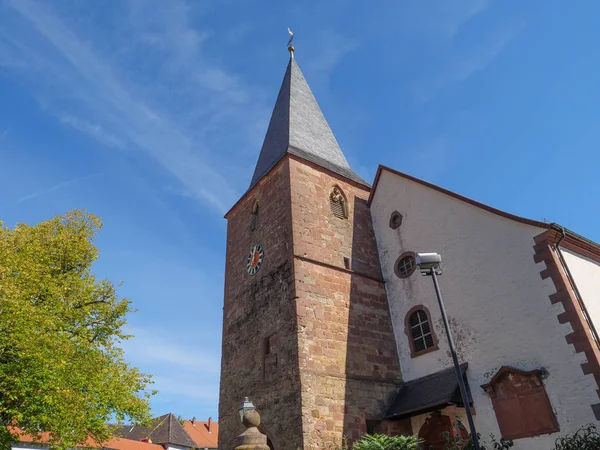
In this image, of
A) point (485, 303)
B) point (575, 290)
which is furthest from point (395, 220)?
point (575, 290)

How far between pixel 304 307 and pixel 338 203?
5.01 meters

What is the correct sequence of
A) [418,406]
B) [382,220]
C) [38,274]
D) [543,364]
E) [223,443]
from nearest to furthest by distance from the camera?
[543,364], [418,406], [38,274], [223,443], [382,220]

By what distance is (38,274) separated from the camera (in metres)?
12.0

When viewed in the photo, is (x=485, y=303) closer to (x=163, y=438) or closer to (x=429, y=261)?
(x=429, y=261)

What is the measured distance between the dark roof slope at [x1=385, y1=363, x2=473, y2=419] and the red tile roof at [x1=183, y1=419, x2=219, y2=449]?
4072 cm

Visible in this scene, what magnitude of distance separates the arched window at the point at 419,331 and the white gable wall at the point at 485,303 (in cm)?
17

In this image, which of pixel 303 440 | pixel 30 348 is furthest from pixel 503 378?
pixel 30 348

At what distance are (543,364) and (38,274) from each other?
12978mm

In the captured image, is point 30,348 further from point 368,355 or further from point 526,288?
point 526,288

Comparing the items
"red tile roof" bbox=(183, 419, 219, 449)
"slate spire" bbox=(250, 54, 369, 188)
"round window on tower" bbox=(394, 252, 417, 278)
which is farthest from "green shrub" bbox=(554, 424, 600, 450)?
"red tile roof" bbox=(183, 419, 219, 449)

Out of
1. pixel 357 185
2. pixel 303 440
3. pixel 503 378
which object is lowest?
pixel 303 440

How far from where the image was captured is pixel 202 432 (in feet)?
165

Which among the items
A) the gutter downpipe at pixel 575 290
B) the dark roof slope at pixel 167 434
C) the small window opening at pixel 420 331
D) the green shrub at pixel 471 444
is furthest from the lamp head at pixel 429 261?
the dark roof slope at pixel 167 434

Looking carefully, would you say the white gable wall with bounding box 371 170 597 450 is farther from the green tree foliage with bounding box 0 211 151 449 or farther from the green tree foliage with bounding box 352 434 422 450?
the green tree foliage with bounding box 0 211 151 449
